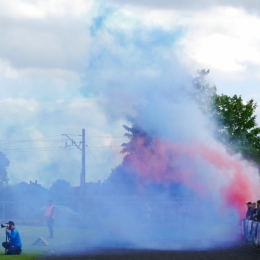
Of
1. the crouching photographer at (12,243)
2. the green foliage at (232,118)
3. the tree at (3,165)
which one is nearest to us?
the crouching photographer at (12,243)

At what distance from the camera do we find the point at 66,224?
163 ft

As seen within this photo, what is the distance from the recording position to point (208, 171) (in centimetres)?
3562

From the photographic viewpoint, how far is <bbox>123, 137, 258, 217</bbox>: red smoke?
35.6 metres

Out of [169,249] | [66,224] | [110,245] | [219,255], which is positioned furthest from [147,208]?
[219,255]

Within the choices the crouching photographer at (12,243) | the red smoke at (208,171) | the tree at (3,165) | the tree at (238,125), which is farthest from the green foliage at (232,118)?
the crouching photographer at (12,243)

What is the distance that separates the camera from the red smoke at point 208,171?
117 feet

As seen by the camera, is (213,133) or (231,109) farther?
(231,109)

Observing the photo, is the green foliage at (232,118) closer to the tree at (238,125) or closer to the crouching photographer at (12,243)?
the tree at (238,125)

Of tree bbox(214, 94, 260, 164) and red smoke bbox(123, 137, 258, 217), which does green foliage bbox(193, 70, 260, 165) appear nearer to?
tree bbox(214, 94, 260, 164)

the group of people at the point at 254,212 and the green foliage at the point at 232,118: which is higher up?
the green foliage at the point at 232,118

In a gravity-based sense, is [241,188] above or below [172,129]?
below

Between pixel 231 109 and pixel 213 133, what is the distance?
11.9m

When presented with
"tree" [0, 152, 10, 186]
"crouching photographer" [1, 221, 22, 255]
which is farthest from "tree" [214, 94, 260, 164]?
"crouching photographer" [1, 221, 22, 255]

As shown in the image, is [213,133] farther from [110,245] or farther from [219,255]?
[219,255]
